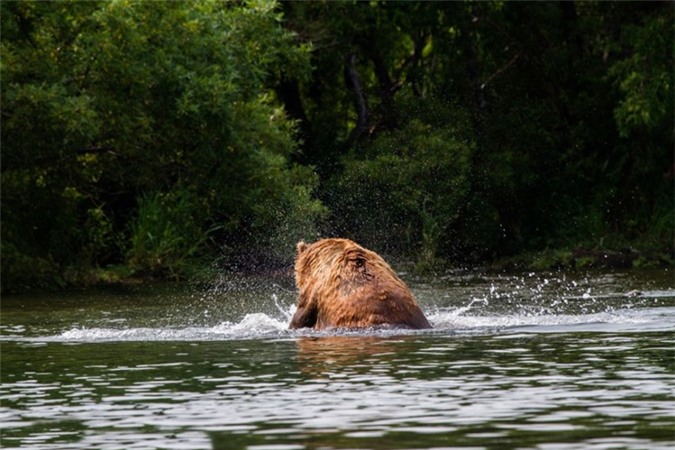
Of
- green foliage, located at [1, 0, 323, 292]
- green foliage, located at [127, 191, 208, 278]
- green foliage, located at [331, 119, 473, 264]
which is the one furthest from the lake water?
green foliage, located at [331, 119, 473, 264]

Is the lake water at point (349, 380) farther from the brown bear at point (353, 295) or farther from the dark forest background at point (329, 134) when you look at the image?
the dark forest background at point (329, 134)

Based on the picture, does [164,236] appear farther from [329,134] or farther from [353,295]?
[353,295]

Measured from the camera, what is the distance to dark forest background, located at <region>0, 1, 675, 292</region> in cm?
2585

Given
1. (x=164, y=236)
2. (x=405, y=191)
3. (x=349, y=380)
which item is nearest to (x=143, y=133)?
(x=164, y=236)

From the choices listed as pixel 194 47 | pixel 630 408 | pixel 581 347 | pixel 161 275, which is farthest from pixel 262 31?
pixel 630 408

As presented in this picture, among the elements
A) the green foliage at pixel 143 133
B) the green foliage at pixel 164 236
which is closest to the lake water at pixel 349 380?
the green foliage at pixel 143 133

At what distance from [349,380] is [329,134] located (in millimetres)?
25428

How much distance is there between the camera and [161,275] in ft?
92.1

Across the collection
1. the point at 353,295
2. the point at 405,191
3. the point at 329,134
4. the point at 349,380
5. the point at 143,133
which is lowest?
the point at 349,380

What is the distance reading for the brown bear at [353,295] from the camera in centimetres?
1444

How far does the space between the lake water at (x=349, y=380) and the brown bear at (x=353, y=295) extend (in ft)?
0.94

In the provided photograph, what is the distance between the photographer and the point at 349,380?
36.2 feet

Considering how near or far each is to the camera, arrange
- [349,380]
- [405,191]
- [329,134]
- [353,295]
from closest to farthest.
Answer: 1. [349,380]
2. [353,295]
3. [405,191]
4. [329,134]

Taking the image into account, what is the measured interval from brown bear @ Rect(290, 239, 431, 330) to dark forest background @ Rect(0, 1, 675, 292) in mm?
10342
